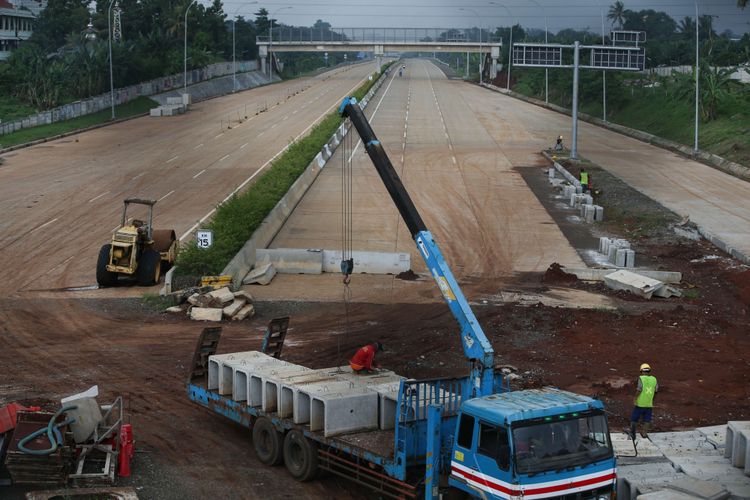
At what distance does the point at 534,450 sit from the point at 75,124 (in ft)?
226

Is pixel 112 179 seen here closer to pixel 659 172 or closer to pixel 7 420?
pixel 659 172

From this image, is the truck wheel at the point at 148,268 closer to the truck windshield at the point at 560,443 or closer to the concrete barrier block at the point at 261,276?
the concrete barrier block at the point at 261,276

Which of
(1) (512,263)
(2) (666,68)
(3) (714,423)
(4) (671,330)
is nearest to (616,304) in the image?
(4) (671,330)

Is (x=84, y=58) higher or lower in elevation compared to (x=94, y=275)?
higher

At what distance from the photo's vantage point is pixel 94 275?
33.9 m

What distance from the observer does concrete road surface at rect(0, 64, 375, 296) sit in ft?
120

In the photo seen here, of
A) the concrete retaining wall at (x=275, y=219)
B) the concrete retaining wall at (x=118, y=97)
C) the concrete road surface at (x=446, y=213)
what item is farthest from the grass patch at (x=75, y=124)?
the concrete road surface at (x=446, y=213)

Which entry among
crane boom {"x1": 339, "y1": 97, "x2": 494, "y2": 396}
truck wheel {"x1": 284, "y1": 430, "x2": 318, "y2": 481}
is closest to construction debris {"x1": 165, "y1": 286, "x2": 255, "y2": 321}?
crane boom {"x1": 339, "y1": 97, "x2": 494, "y2": 396}

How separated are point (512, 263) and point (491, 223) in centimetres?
662

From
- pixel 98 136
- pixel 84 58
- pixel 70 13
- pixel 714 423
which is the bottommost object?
pixel 714 423

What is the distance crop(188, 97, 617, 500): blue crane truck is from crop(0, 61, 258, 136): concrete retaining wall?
58.2 metres

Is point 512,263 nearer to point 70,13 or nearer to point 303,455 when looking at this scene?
point 303,455

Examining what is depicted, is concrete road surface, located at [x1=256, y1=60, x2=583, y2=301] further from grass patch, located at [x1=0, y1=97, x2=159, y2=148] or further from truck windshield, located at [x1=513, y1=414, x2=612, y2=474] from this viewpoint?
grass patch, located at [x1=0, y1=97, x2=159, y2=148]

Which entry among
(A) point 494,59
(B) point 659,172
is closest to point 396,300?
(B) point 659,172
